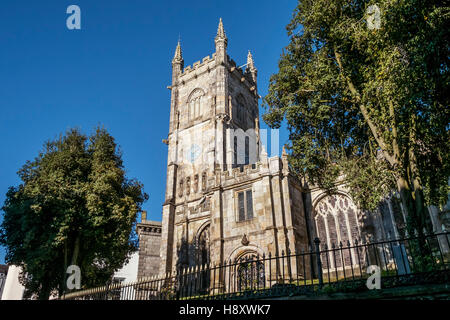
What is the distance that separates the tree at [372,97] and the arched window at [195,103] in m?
25.9

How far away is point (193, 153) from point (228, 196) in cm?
1498

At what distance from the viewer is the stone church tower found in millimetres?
21109

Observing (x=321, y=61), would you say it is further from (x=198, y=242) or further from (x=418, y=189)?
(x=198, y=242)

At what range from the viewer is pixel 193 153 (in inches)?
1473

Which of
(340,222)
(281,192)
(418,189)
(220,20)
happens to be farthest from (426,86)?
(220,20)

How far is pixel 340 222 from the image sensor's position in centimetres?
2239

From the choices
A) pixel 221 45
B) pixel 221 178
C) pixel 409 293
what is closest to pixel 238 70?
pixel 221 45

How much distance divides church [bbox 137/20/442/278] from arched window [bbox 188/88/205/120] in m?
0.14

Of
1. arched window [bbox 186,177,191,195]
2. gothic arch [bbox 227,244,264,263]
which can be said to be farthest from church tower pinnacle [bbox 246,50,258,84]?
gothic arch [bbox 227,244,264,263]

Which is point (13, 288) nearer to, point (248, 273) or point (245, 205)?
point (245, 205)

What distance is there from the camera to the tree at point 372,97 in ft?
30.2

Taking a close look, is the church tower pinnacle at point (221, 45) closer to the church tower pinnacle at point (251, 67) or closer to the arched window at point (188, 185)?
the church tower pinnacle at point (251, 67)

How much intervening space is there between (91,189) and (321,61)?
1540 cm

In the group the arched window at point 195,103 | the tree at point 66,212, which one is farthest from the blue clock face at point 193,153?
the tree at point 66,212
